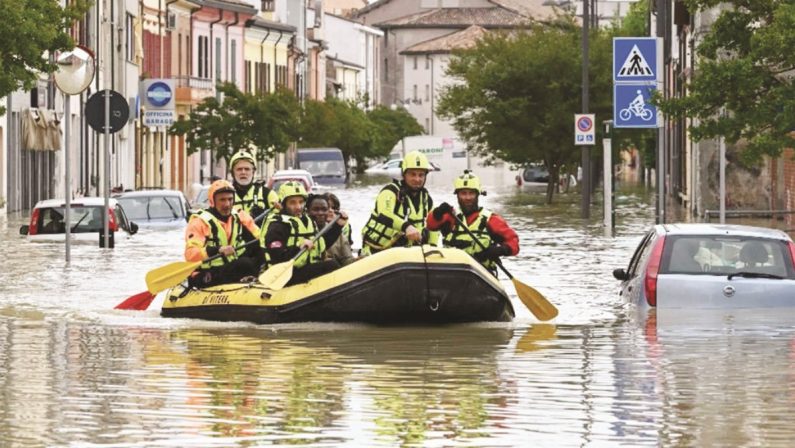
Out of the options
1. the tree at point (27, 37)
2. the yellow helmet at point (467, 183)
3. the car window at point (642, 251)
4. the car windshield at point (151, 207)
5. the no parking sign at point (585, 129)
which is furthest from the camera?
the no parking sign at point (585, 129)

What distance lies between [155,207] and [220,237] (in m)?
22.7

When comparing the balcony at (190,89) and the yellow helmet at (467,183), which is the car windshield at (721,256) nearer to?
the yellow helmet at (467,183)

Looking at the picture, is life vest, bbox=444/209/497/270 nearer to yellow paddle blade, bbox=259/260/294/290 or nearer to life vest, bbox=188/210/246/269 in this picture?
yellow paddle blade, bbox=259/260/294/290

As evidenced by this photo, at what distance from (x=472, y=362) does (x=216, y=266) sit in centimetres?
519

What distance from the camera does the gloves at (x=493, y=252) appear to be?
19734 mm

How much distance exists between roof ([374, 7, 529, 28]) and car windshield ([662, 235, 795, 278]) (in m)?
160

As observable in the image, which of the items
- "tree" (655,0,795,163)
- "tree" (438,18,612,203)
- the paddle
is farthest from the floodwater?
"tree" (438,18,612,203)

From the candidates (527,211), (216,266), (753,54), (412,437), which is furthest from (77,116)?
(412,437)

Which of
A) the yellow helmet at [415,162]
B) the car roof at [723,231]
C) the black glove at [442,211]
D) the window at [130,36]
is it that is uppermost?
the window at [130,36]

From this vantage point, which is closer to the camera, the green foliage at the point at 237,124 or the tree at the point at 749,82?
the tree at the point at 749,82

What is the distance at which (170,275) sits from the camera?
2083 centimetres

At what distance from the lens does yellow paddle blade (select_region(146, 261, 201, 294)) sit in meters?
20.6

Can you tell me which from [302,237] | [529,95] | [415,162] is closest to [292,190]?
[302,237]

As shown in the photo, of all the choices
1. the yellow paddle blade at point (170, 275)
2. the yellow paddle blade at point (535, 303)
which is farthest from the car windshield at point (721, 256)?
the yellow paddle blade at point (170, 275)
